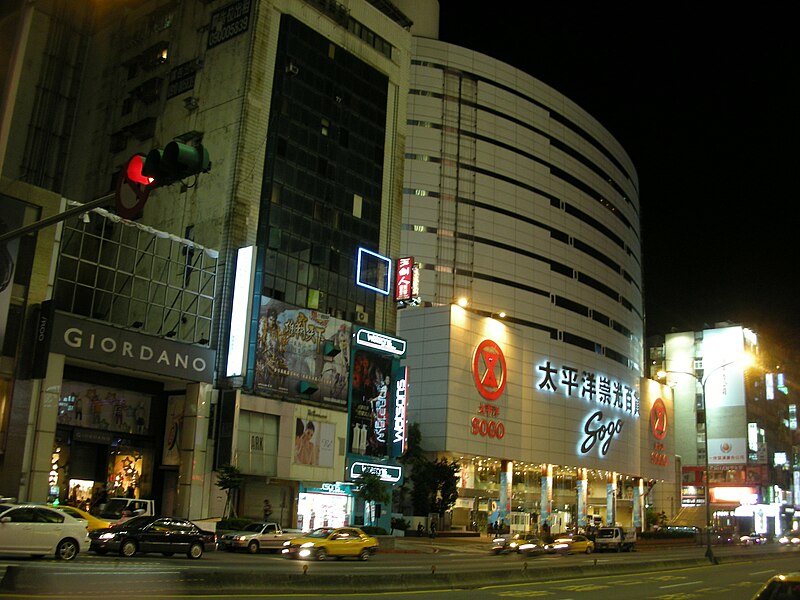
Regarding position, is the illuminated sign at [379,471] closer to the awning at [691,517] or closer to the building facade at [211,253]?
the building facade at [211,253]

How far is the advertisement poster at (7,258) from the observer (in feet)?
131

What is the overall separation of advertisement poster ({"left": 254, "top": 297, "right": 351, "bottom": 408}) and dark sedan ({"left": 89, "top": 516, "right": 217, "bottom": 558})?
2177 centimetres

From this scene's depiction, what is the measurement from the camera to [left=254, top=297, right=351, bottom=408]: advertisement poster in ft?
175

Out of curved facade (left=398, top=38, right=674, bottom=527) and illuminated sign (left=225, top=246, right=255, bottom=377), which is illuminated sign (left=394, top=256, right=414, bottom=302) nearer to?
curved facade (left=398, top=38, right=674, bottom=527)

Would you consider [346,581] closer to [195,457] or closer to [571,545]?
[195,457]

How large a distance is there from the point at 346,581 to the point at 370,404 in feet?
134

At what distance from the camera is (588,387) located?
94250 millimetres

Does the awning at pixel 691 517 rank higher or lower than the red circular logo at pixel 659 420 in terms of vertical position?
lower

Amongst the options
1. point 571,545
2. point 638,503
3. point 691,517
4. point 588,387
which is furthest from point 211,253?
point 691,517

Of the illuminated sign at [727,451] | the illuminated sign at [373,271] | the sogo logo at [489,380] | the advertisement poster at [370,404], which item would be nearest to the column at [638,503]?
the illuminated sign at [727,451]

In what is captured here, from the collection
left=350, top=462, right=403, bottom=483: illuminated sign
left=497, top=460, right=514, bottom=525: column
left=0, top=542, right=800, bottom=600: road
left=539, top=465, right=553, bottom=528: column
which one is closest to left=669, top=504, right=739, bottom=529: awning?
left=539, top=465, right=553, bottom=528: column

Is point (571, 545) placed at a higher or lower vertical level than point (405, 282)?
lower

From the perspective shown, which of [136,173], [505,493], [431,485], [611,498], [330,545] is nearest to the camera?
[136,173]

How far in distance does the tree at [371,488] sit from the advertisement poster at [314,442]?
280 centimetres
